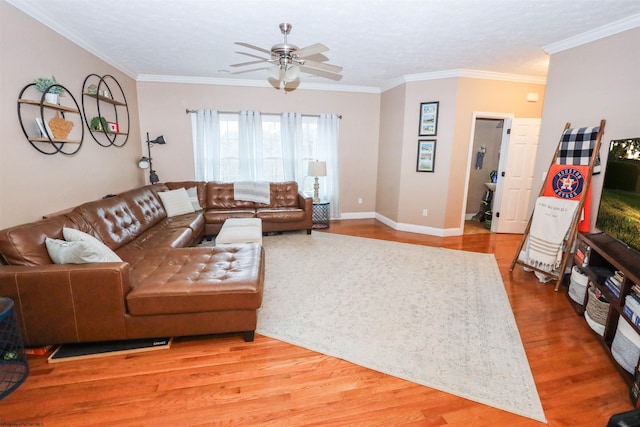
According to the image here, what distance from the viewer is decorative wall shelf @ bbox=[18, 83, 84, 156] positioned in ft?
8.21

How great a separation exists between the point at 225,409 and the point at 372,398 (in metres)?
0.82

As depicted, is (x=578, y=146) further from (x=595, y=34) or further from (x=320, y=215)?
(x=320, y=215)

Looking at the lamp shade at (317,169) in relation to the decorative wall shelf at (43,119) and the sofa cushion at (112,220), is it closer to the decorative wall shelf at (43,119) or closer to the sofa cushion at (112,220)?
the sofa cushion at (112,220)

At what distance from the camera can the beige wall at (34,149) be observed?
91.7 inches

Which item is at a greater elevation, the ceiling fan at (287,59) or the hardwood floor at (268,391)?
the ceiling fan at (287,59)

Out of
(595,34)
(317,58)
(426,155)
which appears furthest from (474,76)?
(317,58)

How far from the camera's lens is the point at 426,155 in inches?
191

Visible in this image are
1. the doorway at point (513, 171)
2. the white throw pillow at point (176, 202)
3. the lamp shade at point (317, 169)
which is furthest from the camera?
the lamp shade at point (317, 169)

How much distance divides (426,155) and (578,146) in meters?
2.06

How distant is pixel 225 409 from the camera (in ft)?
5.33

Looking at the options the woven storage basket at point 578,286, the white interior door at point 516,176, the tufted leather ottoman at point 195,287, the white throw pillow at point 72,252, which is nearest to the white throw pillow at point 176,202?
the tufted leather ottoman at point 195,287

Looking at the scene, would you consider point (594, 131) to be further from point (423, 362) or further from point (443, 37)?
point (423, 362)

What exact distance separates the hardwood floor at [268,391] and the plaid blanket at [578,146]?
5.84ft

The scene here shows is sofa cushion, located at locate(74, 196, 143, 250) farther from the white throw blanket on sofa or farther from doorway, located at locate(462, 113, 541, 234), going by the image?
doorway, located at locate(462, 113, 541, 234)
